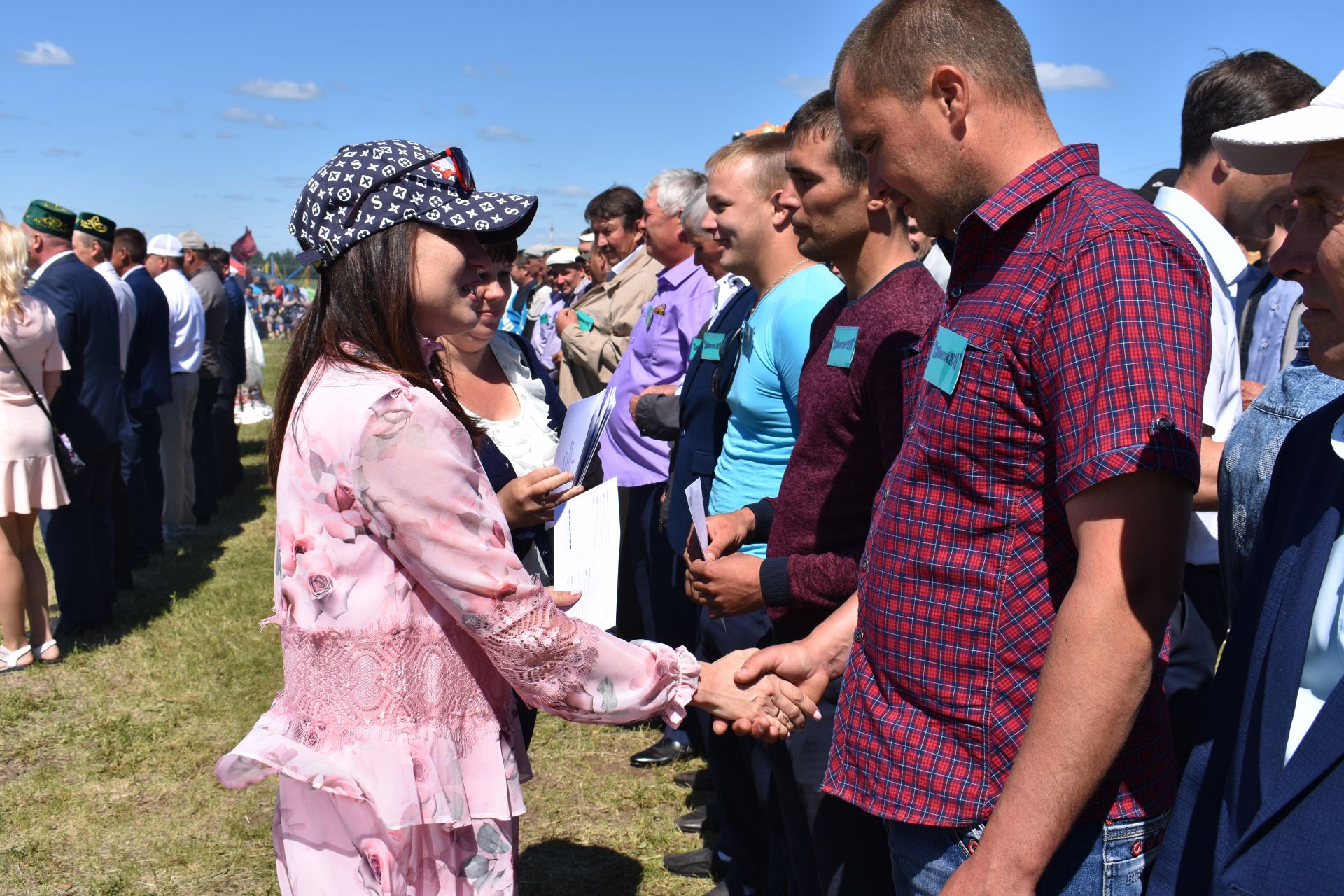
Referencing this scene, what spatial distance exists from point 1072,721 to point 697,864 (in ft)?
9.70

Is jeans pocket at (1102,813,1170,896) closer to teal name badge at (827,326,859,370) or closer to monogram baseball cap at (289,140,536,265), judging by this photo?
teal name badge at (827,326,859,370)

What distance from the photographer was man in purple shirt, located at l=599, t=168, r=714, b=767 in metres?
5.12

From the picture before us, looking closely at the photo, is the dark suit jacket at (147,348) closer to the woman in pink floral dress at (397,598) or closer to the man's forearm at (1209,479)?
the woman in pink floral dress at (397,598)

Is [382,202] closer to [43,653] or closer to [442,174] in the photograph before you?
[442,174]

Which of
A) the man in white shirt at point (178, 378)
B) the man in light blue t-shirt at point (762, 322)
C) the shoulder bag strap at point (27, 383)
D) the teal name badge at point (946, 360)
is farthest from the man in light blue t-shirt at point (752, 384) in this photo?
the man in white shirt at point (178, 378)

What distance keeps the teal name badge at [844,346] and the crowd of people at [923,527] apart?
12 mm

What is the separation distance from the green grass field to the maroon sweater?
73.5 inches

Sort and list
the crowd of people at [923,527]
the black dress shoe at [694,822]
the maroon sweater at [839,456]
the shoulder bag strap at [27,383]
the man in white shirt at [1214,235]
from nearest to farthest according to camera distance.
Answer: the crowd of people at [923,527]
the man in white shirt at [1214,235]
the maroon sweater at [839,456]
the black dress shoe at [694,822]
the shoulder bag strap at [27,383]

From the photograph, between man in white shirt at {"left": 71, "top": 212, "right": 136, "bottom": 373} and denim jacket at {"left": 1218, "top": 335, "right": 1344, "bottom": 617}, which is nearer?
denim jacket at {"left": 1218, "top": 335, "right": 1344, "bottom": 617}

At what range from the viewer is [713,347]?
4059mm

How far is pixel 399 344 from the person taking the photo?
2.03 metres

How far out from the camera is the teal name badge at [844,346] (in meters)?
2.54

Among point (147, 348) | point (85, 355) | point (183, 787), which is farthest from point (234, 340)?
point (183, 787)

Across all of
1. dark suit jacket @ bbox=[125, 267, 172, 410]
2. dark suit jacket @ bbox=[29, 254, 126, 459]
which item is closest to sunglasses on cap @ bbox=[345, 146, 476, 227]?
dark suit jacket @ bbox=[29, 254, 126, 459]
